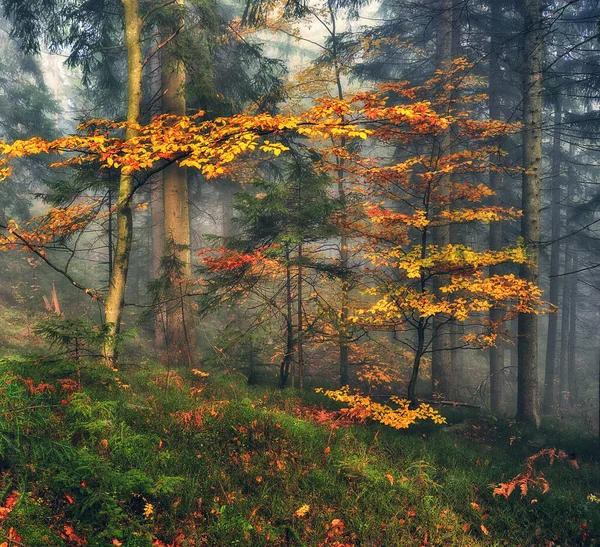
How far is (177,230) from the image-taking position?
10133mm

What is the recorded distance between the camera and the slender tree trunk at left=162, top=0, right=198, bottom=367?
9.76 metres

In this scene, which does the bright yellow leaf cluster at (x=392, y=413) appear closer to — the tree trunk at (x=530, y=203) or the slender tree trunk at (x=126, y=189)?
the tree trunk at (x=530, y=203)

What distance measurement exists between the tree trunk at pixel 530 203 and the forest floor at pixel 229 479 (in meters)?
2.99

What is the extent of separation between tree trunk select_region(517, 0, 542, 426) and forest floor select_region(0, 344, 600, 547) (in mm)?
2986

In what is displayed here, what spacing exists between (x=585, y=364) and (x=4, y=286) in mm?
38211

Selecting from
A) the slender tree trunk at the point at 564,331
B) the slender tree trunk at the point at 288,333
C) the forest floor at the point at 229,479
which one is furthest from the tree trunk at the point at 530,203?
the slender tree trunk at the point at 564,331

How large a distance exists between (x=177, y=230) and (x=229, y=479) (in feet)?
23.0

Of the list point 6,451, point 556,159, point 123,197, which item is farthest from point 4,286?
point 556,159

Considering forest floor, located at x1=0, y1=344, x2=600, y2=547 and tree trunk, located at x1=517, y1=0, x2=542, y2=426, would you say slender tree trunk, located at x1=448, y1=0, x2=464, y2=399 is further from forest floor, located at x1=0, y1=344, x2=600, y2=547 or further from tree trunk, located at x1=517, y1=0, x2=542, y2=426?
forest floor, located at x1=0, y1=344, x2=600, y2=547

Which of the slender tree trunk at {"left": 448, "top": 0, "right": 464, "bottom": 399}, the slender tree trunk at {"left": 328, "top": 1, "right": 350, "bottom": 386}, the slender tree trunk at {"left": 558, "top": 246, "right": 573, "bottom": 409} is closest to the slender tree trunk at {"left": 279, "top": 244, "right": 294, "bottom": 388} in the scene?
the slender tree trunk at {"left": 328, "top": 1, "right": 350, "bottom": 386}

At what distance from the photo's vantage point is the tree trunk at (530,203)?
31.0 ft

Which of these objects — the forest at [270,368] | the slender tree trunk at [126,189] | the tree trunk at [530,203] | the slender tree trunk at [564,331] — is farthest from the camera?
the slender tree trunk at [564,331]

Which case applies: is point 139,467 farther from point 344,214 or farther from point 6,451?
point 344,214

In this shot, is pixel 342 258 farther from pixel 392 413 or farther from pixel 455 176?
pixel 392 413
